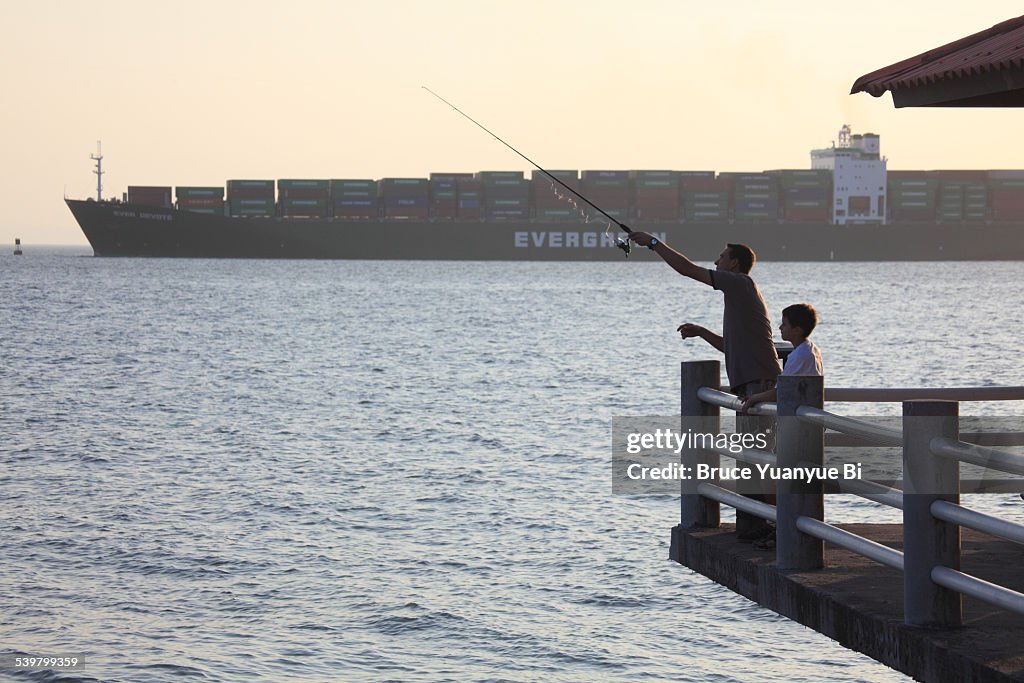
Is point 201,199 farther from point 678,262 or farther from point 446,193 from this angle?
point 678,262

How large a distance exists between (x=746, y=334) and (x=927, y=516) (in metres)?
1.99

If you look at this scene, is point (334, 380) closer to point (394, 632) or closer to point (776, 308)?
point (394, 632)

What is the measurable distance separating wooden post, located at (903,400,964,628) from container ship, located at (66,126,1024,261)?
134135 mm

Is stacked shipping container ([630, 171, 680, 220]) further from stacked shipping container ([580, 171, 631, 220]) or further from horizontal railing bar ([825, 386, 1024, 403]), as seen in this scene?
horizontal railing bar ([825, 386, 1024, 403])

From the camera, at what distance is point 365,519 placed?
18922 mm

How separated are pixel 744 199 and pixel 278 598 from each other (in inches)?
5121

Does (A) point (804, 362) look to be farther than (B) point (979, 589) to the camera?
Yes

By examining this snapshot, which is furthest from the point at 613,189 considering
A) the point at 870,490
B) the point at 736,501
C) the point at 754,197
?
the point at 870,490

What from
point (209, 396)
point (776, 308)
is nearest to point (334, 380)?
point (209, 396)

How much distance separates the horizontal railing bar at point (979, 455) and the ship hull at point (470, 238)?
133m

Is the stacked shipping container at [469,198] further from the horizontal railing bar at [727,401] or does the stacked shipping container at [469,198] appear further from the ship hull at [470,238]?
the horizontal railing bar at [727,401]

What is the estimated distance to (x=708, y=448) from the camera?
21.8 ft

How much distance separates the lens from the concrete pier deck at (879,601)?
456 centimetres

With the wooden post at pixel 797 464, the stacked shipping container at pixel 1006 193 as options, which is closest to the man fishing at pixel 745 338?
the wooden post at pixel 797 464
